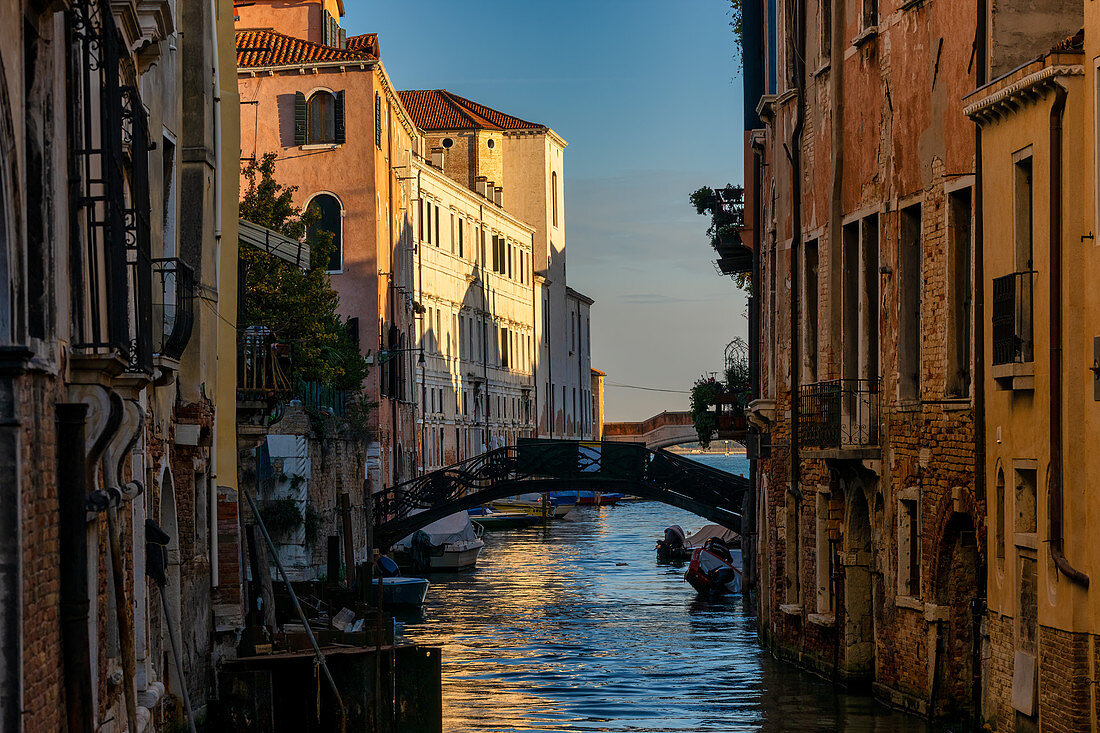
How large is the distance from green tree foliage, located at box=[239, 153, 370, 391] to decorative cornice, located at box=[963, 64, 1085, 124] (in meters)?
15.1

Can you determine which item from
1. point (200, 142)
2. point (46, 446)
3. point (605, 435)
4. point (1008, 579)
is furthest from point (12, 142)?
point (605, 435)

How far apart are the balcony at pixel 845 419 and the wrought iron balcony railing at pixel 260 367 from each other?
5.74 m

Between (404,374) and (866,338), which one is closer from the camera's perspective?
(866,338)

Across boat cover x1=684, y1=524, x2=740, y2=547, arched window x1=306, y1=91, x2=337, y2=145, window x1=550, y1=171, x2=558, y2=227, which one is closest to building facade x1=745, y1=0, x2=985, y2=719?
boat cover x1=684, y1=524, x2=740, y2=547

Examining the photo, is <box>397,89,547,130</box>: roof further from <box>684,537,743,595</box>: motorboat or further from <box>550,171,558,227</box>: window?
<box>684,537,743,595</box>: motorboat

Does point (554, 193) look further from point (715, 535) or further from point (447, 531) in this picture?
point (715, 535)

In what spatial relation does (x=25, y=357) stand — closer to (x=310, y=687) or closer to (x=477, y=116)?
(x=310, y=687)

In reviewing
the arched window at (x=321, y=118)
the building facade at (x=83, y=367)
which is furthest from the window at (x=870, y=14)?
the arched window at (x=321, y=118)

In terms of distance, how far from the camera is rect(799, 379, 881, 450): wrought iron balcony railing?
16594 millimetres

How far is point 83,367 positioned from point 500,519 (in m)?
50.5

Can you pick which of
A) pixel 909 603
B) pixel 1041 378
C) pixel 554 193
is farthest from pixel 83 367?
pixel 554 193

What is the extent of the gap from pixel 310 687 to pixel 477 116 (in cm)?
5251

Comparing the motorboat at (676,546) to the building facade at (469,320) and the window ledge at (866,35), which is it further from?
the window ledge at (866,35)

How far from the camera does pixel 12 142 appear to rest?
6.92 m
